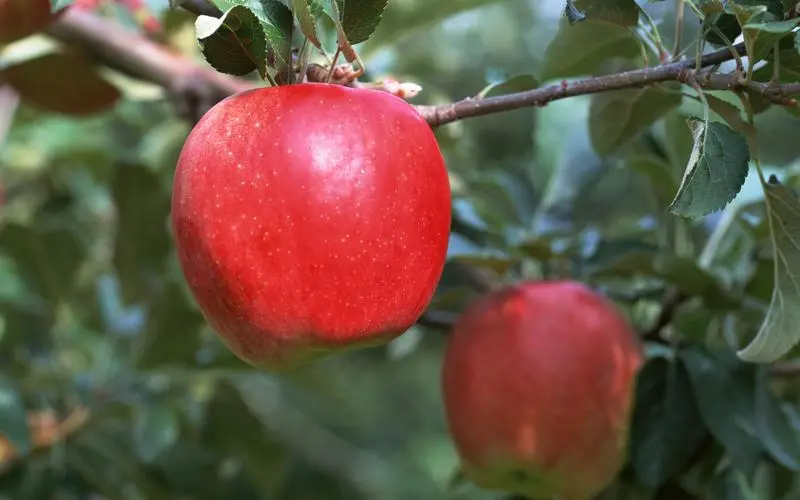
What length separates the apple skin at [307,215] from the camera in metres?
0.49

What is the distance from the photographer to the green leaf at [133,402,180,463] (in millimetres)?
1021

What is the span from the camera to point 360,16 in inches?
20.7

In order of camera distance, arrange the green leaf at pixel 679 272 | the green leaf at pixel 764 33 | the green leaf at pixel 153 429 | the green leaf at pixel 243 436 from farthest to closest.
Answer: the green leaf at pixel 243 436 → the green leaf at pixel 153 429 → the green leaf at pixel 679 272 → the green leaf at pixel 764 33

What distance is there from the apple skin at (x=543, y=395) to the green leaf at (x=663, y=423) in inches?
0.5

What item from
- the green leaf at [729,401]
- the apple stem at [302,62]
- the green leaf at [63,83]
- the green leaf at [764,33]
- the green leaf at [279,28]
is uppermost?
the green leaf at [764,33]

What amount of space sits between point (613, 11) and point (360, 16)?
6.9 inches

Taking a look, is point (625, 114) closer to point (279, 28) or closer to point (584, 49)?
point (584, 49)

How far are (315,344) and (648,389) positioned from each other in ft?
1.34

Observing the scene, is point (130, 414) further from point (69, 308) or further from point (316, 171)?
point (316, 171)

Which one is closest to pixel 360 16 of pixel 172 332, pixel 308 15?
pixel 308 15

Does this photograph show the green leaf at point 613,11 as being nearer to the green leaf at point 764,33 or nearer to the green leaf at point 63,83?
the green leaf at point 764,33

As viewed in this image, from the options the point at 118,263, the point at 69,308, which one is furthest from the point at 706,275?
the point at 69,308

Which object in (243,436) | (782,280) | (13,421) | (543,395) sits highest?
(782,280)

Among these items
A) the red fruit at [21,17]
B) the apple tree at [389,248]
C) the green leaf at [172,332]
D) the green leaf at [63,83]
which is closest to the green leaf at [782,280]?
the apple tree at [389,248]
